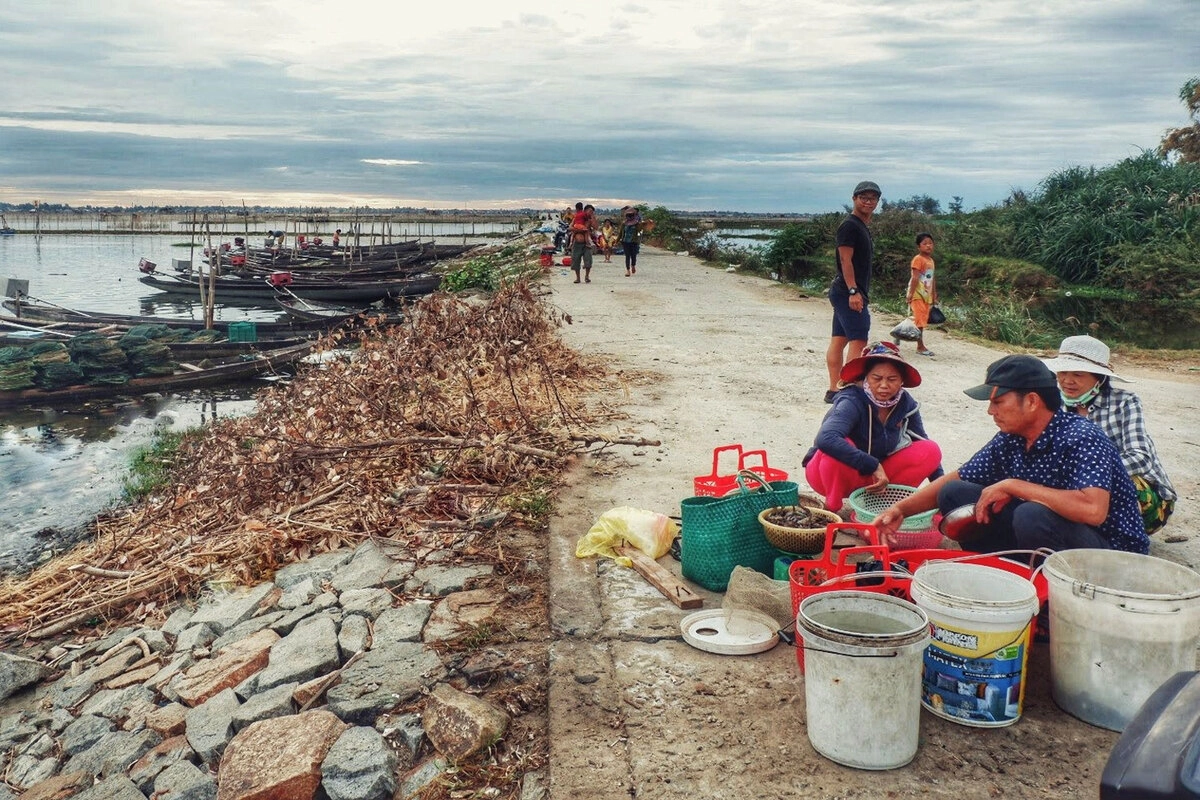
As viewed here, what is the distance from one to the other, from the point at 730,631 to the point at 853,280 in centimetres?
419

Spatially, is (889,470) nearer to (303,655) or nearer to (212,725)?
(303,655)

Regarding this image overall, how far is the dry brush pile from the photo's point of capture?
5.38 meters

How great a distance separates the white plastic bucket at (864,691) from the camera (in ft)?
8.63

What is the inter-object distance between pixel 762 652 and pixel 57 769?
332cm

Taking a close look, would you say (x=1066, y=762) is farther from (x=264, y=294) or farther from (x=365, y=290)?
(x=264, y=294)

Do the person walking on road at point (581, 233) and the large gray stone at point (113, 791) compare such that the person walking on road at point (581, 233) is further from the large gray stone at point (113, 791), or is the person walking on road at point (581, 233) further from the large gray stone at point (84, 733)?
the large gray stone at point (113, 791)

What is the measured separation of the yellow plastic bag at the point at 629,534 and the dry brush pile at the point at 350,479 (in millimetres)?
582

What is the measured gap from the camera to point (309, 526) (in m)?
5.43

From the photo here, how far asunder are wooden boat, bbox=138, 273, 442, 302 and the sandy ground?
62.6 ft

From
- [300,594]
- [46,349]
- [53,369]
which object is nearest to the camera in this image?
[300,594]

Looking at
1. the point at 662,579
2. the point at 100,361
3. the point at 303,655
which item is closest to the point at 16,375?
the point at 100,361

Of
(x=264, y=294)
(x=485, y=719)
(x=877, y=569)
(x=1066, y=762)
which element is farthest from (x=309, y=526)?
(x=264, y=294)

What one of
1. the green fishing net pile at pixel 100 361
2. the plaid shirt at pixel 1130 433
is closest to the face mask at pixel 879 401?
the plaid shirt at pixel 1130 433

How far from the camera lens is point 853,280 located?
7031 millimetres
